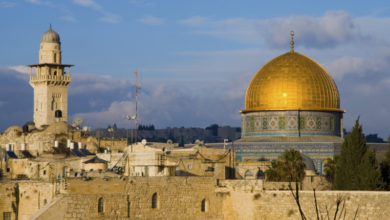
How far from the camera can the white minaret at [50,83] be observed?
67812 millimetres

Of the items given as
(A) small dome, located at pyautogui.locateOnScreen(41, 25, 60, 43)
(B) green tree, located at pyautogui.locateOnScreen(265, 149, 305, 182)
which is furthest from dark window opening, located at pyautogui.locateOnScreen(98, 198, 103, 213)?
(A) small dome, located at pyautogui.locateOnScreen(41, 25, 60, 43)

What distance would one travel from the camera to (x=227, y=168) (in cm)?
4909

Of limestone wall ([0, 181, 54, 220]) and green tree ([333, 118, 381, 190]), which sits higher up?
green tree ([333, 118, 381, 190])

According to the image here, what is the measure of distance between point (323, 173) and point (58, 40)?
2584 centimetres

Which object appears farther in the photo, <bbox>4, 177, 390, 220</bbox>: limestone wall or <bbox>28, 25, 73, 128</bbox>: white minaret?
<bbox>28, 25, 73, 128</bbox>: white minaret

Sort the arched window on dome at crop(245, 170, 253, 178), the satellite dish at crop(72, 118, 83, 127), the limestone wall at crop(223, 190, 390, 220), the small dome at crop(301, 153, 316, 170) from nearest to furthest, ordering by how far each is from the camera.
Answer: the limestone wall at crop(223, 190, 390, 220) < the small dome at crop(301, 153, 316, 170) < the arched window on dome at crop(245, 170, 253, 178) < the satellite dish at crop(72, 118, 83, 127)

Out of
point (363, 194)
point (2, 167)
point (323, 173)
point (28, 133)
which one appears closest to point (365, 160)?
point (363, 194)

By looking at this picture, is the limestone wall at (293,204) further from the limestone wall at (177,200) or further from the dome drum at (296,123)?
the dome drum at (296,123)

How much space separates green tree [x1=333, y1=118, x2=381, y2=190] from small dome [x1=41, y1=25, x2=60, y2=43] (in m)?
32.5

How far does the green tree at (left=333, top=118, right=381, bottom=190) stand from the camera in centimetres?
3810

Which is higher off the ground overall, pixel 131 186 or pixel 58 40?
pixel 58 40

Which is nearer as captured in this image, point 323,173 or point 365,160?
point 365,160

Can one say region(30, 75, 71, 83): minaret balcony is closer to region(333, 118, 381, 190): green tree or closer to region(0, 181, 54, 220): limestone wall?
region(0, 181, 54, 220): limestone wall

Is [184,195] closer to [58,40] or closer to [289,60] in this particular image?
[289,60]
